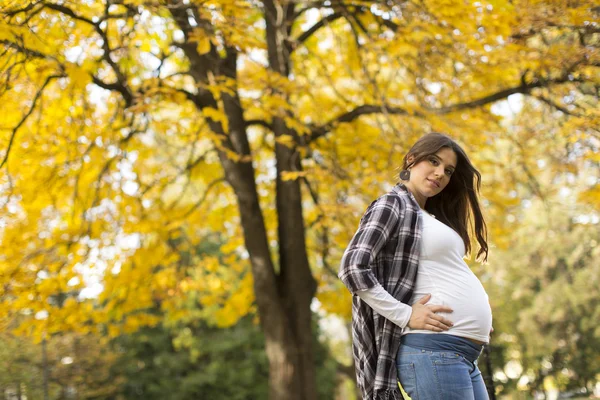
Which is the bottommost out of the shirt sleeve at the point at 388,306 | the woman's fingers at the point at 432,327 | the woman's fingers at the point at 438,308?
the woman's fingers at the point at 432,327

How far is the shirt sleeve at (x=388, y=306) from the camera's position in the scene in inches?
84.7

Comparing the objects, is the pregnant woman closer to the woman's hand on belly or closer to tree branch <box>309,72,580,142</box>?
the woman's hand on belly

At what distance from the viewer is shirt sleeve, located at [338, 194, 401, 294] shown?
2168 millimetres

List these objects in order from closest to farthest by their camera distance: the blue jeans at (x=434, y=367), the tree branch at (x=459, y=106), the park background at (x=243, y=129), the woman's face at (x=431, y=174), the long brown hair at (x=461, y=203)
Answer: the blue jeans at (x=434, y=367) → the woman's face at (x=431, y=174) → the long brown hair at (x=461, y=203) → the park background at (x=243, y=129) → the tree branch at (x=459, y=106)

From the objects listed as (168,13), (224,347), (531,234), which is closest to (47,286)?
(168,13)

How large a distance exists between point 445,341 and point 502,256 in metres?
18.5

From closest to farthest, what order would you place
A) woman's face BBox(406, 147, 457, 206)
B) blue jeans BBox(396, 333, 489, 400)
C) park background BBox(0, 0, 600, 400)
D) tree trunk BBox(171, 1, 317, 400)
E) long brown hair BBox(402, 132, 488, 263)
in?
blue jeans BBox(396, 333, 489, 400), woman's face BBox(406, 147, 457, 206), long brown hair BBox(402, 132, 488, 263), park background BBox(0, 0, 600, 400), tree trunk BBox(171, 1, 317, 400)

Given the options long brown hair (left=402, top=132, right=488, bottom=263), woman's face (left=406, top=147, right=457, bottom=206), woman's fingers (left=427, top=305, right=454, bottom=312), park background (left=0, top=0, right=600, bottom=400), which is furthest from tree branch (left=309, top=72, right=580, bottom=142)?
woman's fingers (left=427, top=305, right=454, bottom=312)

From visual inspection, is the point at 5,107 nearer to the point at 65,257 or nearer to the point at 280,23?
the point at 65,257

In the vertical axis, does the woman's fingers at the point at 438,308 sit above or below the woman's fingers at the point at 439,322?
above

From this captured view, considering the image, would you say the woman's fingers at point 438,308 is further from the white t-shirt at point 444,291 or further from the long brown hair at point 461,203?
the long brown hair at point 461,203

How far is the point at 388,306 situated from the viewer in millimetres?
2154

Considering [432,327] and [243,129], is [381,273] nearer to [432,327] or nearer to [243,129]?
[432,327]

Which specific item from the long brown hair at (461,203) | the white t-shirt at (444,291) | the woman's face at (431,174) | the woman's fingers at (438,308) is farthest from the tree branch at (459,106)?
the woman's fingers at (438,308)
